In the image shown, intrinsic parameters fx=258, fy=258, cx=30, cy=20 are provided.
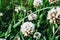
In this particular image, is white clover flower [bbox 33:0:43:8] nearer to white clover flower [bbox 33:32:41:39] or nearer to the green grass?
the green grass

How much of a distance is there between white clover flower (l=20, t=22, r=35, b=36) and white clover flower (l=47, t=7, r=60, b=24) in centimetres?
10

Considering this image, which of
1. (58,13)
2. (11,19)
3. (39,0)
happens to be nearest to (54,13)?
(58,13)

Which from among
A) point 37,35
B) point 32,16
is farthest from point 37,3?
point 37,35

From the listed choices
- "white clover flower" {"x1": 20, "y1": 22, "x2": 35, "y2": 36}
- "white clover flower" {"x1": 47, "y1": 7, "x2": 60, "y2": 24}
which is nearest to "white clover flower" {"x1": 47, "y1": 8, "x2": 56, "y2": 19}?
"white clover flower" {"x1": 47, "y1": 7, "x2": 60, "y2": 24}

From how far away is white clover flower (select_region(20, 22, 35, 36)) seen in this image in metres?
1.37

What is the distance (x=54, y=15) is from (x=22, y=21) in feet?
0.58

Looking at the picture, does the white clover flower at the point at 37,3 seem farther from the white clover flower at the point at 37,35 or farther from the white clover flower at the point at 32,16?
the white clover flower at the point at 37,35

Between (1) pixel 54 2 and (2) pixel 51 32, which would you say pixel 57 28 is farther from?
(1) pixel 54 2

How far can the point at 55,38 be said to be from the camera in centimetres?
136

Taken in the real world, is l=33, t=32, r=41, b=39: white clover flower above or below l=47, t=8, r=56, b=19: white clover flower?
below

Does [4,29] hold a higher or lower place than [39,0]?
lower

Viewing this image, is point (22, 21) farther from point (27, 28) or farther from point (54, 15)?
point (54, 15)

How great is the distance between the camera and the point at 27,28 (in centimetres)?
137

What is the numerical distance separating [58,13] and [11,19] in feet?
0.86
